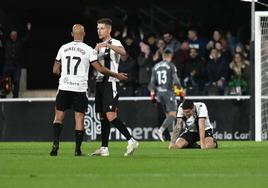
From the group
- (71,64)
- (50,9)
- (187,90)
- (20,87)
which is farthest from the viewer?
(50,9)

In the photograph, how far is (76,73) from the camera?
54.5 feet

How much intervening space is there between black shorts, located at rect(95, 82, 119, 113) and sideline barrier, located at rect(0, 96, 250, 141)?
368 inches

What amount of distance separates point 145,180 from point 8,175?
5.97ft

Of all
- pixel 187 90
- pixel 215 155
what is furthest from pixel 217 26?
pixel 215 155

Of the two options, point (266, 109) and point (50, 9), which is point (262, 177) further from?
point (50, 9)

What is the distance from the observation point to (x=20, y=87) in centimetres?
2950

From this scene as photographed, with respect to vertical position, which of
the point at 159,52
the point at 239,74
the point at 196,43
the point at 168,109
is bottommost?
the point at 168,109

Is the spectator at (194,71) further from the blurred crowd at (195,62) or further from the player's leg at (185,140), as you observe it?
the player's leg at (185,140)

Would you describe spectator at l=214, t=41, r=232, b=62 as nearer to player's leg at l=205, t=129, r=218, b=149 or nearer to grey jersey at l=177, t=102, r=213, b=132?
grey jersey at l=177, t=102, r=213, b=132

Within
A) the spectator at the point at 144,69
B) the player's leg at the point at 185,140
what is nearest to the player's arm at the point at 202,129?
the player's leg at the point at 185,140

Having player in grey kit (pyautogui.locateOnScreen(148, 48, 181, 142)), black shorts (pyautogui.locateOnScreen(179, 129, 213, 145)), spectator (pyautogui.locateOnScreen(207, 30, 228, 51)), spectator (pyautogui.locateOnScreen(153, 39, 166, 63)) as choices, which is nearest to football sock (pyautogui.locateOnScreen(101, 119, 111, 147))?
black shorts (pyautogui.locateOnScreen(179, 129, 213, 145))

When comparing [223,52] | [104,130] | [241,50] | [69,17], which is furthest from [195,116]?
[69,17]

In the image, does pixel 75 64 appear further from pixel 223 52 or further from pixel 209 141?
pixel 223 52

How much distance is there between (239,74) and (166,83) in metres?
2.84
